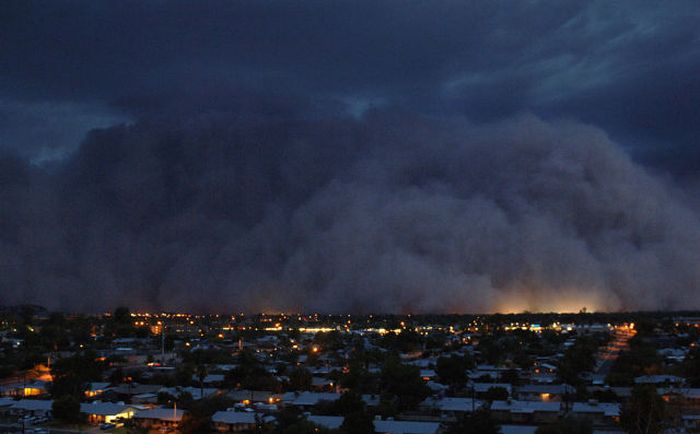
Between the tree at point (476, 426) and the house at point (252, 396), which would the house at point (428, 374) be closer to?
the house at point (252, 396)

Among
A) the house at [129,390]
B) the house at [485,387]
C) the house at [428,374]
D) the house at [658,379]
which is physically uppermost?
the house at [658,379]

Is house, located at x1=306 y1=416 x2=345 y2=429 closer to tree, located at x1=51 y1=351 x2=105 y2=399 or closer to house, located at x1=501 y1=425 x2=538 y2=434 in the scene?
house, located at x1=501 y1=425 x2=538 y2=434

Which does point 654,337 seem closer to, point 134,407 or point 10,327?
point 134,407

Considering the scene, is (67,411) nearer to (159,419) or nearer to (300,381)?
(159,419)

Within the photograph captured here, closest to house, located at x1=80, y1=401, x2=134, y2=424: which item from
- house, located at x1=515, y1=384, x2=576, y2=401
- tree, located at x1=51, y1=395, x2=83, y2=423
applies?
tree, located at x1=51, y1=395, x2=83, y2=423

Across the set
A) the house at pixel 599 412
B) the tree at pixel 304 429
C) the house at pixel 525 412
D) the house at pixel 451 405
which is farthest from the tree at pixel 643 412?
the tree at pixel 304 429

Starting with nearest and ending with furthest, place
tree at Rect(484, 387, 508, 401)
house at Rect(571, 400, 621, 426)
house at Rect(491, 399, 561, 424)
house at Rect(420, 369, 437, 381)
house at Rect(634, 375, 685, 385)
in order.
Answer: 1. house at Rect(571, 400, 621, 426)
2. house at Rect(491, 399, 561, 424)
3. tree at Rect(484, 387, 508, 401)
4. house at Rect(634, 375, 685, 385)
5. house at Rect(420, 369, 437, 381)
